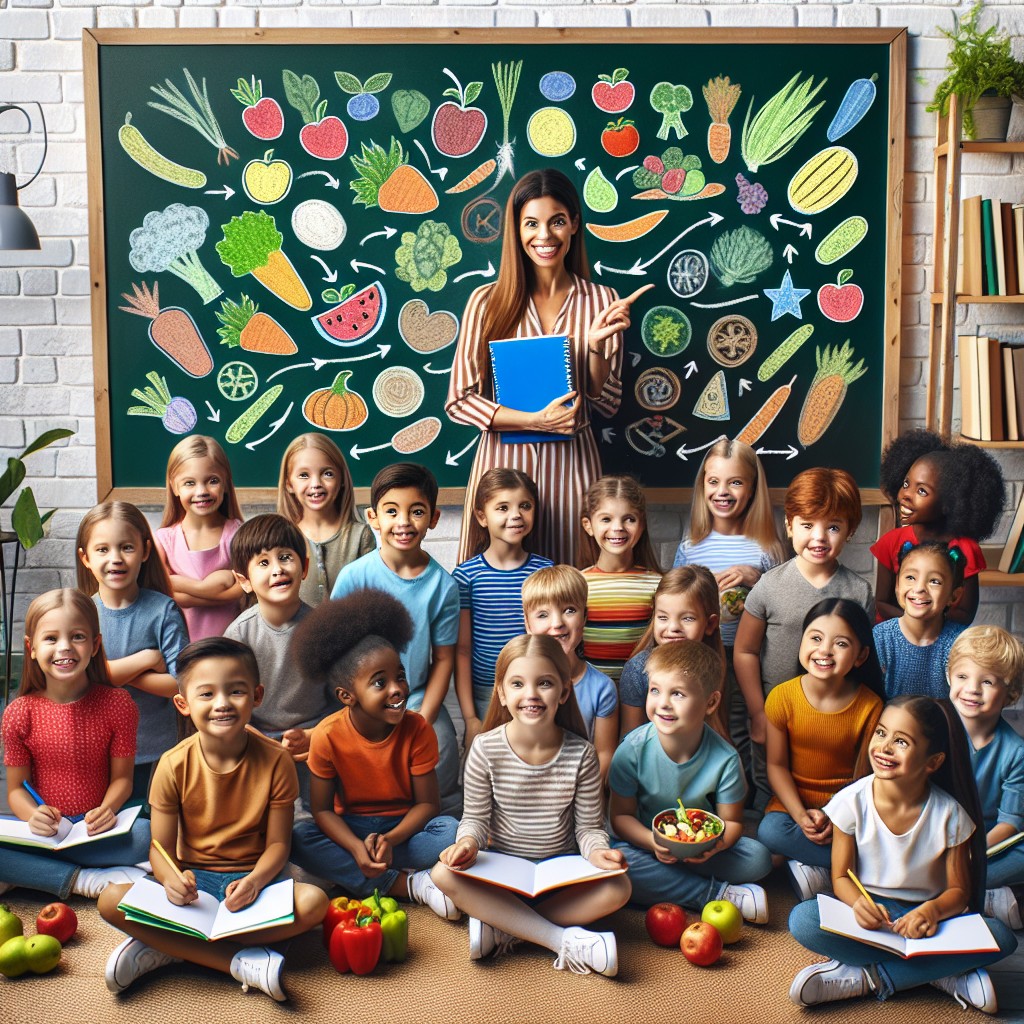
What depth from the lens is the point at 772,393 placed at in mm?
3588

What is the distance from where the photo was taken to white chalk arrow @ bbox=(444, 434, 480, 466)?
3635 mm

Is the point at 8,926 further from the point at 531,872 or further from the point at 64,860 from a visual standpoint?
the point at 531,872

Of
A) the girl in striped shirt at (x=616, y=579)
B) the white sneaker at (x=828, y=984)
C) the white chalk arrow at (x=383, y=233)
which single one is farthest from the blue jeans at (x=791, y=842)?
the white chalk arrow at (x=383, y=233)

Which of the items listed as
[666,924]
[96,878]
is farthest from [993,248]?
[96,878]

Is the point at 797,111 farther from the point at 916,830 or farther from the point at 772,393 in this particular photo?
the point at 916,830

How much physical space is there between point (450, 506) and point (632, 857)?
64.1 inches

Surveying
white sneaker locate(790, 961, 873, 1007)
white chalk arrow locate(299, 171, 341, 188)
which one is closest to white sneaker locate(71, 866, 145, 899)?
white sneaker locate(790, 961, 873, 1007)

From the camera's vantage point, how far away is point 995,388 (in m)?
3.37

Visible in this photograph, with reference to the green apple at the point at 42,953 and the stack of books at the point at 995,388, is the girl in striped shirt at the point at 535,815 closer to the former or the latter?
the green apple at the point at 42,953

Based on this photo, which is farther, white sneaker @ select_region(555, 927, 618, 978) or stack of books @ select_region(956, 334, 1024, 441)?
stack of books @ select_region(956, 334, 1024, 441)

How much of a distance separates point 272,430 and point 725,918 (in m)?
2.17

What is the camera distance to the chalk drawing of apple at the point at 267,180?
3482 millimetres

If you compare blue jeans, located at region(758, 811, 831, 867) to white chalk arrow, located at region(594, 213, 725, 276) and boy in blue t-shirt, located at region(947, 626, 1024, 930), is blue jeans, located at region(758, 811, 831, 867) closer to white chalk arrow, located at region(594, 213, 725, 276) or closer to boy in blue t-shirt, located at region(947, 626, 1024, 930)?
boy in blue t-shirt, located at region(947, 626, 1024, 930)

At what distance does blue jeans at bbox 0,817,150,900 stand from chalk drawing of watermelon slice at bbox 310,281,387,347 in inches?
68.1
